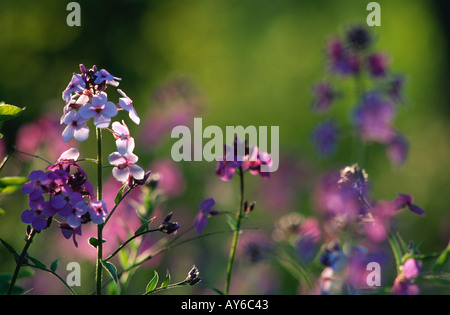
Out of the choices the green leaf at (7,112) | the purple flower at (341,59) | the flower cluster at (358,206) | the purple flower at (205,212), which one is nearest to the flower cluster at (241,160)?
the purple flower at (205,212)

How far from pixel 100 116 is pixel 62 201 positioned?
0.68ft

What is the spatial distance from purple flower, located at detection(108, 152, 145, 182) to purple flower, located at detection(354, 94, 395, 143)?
1.51 m

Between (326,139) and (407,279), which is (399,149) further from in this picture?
(407,279)

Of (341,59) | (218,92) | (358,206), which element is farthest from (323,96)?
(218,92)

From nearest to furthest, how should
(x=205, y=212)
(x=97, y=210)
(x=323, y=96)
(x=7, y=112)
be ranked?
(x=97, y=210), (x=7, y=112), (x=205, y=212), (x=323, y=96)

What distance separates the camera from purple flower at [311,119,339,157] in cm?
270

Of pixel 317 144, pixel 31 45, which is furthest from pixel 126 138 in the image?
pixel 31 45

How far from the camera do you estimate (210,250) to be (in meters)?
3.46

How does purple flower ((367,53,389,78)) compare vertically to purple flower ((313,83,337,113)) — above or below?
above

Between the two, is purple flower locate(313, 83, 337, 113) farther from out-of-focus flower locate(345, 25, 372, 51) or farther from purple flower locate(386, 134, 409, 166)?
purple flower locate(386, 134, 409, 166)

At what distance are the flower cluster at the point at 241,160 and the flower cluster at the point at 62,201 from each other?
1.32 ft

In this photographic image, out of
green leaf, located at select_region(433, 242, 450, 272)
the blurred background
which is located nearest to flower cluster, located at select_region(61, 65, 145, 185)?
green leaf, located at select_region(433, 242, 450, 272)

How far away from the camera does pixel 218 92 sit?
10422mm
